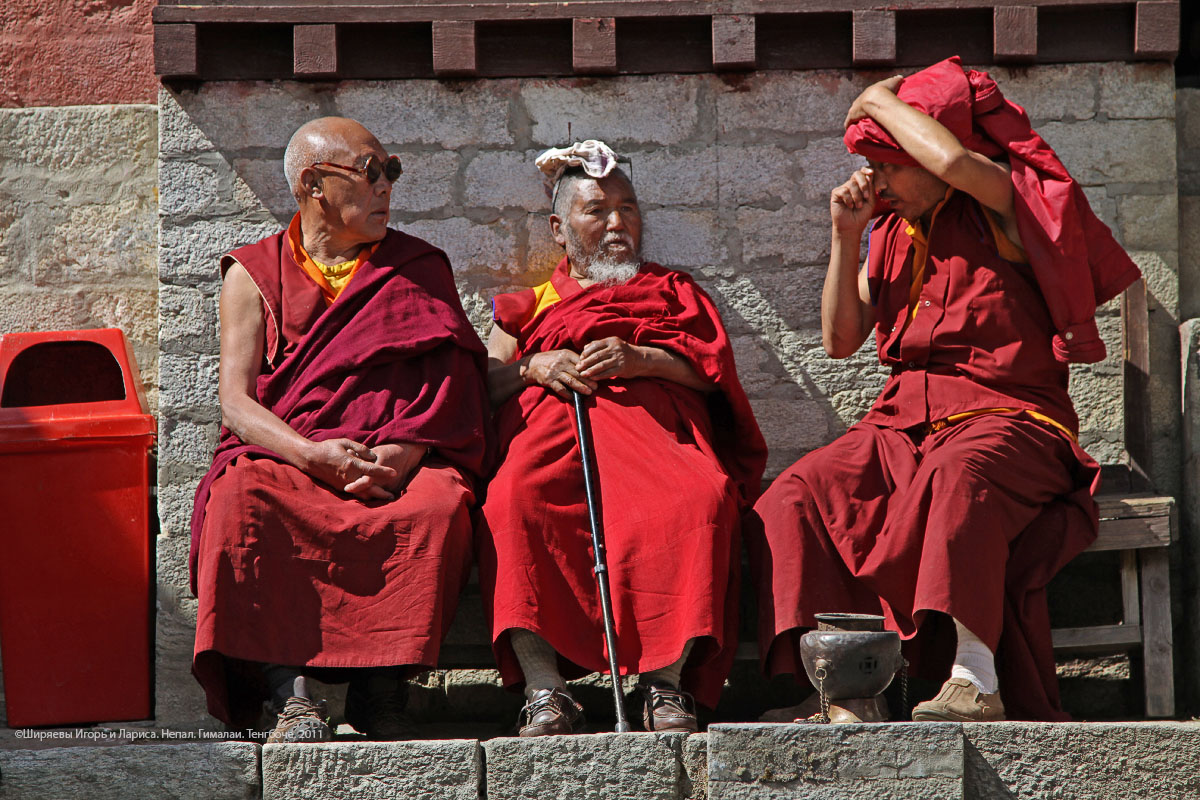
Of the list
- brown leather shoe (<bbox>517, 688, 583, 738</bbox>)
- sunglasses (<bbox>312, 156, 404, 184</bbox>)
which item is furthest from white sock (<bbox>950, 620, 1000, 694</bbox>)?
sunglasses (<bbox>312, 156, 404, 184</bbox>)

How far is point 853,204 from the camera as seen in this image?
4.72m

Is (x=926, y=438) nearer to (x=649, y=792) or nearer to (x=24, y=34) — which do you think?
(x=649, y=792)

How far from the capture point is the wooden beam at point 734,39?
18.1 ft

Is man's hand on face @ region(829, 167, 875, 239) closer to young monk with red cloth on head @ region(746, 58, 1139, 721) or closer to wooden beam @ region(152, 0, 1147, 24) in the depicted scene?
young monk with red cloth on head @ region(746, 58, 1139, 721)

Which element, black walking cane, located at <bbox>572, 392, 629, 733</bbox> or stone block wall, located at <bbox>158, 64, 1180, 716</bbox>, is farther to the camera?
stone block wall, located at <bbox>158, 64, 1180, 716</bbox>

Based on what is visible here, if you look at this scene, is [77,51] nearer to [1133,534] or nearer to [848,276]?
[848,276]

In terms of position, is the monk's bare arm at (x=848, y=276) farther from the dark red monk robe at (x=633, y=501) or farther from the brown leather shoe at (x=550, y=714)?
the brown leather shoe at (x=550, y=714)

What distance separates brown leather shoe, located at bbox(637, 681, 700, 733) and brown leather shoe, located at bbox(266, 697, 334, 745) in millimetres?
852

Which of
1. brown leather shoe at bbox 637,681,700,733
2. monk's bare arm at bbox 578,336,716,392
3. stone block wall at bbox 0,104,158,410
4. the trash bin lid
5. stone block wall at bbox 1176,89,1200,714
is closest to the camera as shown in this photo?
brown leather shoe at bbox 637,681,700,733

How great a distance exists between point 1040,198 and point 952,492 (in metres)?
1.03

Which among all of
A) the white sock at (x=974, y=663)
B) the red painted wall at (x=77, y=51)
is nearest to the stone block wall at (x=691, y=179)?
the red painted wall at (x=77, y=51)

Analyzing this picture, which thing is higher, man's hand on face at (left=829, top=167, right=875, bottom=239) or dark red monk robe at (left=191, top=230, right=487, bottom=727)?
man's hand on face at (left=829, top=167, right=875, bottom=239)

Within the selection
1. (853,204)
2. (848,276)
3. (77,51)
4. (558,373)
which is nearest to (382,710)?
(558,373)

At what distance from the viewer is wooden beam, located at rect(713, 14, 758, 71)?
552 centimetres
